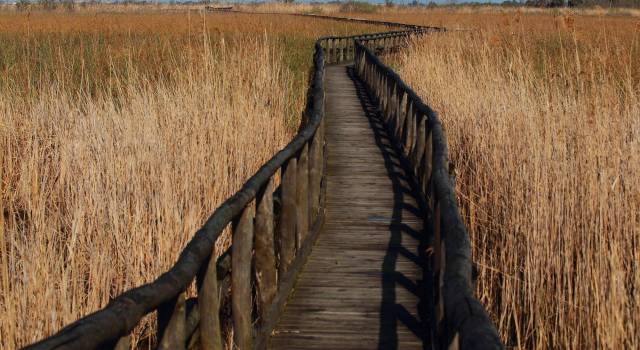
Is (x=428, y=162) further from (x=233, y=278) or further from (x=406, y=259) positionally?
(x=233, y=278)

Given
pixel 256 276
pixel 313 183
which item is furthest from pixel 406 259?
pixel 256 276

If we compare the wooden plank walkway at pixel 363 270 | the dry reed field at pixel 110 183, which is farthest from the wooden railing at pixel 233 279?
the dry reed field at pixel 110 183

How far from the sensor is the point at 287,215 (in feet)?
17.9

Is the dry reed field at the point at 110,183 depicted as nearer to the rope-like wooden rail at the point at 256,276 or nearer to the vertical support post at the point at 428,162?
the rope-like wooden rail at the point at 256,276

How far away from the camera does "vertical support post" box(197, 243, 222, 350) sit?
3332mm

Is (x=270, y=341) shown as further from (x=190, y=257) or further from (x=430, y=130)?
(x=430, y=130)

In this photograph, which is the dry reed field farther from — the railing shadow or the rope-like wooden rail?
the railing shadow

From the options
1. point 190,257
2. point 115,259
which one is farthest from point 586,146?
point 190,257

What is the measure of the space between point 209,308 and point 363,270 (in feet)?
9.08

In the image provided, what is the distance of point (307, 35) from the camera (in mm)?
31781

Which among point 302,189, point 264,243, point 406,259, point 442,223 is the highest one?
point 442,223

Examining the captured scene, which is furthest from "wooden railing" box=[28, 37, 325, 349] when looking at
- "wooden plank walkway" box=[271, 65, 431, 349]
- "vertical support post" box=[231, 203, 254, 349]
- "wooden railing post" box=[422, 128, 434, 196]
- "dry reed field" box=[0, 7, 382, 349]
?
"wooden railing post" box=[422, 128, 434, 196]

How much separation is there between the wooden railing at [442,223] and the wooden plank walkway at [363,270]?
0.32 metres

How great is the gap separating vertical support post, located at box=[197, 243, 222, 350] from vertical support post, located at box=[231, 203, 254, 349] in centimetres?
53
